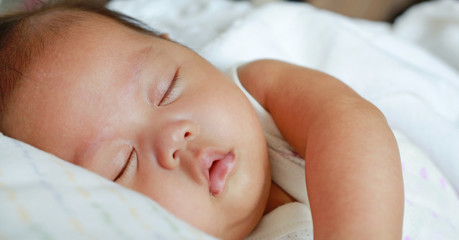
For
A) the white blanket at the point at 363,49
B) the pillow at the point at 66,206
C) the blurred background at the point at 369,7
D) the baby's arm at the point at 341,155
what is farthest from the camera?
the blurred background at the point at 369,7

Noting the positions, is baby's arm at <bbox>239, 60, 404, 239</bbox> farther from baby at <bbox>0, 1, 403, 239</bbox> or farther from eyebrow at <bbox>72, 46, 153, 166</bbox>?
eyebrow at <bbox>72, 46, 153, 166</bbox>

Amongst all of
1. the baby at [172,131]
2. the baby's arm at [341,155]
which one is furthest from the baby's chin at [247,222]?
the baby's arm at [341,155]

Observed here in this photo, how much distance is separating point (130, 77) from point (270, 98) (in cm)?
33

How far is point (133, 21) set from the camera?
950 mm

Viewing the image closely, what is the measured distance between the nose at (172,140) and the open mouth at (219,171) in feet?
0.18

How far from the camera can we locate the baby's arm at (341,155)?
0.58 m

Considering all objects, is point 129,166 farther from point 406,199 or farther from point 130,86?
point 406,199

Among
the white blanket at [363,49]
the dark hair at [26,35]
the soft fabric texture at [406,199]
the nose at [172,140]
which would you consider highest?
the dark hair at [26,35]

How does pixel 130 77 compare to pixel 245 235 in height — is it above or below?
above

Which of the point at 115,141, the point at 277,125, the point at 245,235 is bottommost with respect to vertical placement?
the point at 245,235

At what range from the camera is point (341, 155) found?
650 mm

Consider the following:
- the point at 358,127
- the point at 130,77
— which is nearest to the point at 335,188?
the point at 358,127

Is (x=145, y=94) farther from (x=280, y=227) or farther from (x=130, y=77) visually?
(x=280, y=227)

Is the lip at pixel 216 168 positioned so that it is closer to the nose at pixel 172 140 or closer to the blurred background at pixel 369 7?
the nose at pixel 172 140
